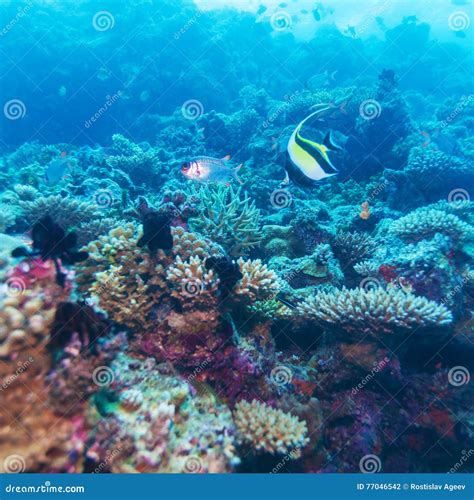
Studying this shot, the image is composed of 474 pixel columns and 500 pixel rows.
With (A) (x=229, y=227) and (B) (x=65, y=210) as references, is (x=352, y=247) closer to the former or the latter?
(A) (x=229, y=227)

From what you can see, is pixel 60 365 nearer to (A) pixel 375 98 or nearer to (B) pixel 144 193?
(B) pixel 144 193

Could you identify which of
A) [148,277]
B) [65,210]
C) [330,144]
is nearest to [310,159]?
[330,144]

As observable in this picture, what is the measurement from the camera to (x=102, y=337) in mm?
2635

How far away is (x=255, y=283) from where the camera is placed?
3709mm

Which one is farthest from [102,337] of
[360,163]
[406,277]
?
[360,163]

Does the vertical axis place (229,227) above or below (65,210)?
above

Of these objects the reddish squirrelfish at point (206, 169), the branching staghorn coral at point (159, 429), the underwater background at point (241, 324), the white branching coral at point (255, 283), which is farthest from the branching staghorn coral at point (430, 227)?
the branching staghorn coral at point (159, 429)

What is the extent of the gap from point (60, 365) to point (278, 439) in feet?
6.64

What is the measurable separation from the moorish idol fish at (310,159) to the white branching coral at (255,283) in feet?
4.32

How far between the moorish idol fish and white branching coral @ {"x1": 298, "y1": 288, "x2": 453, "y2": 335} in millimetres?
1636

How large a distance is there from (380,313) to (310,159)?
1.97 m

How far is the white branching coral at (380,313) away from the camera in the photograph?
3580mm

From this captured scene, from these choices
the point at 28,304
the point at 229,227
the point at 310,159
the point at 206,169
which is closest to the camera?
the point at 28,304

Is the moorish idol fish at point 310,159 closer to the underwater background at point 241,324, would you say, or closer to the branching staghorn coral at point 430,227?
the underwater background at point 241,324
